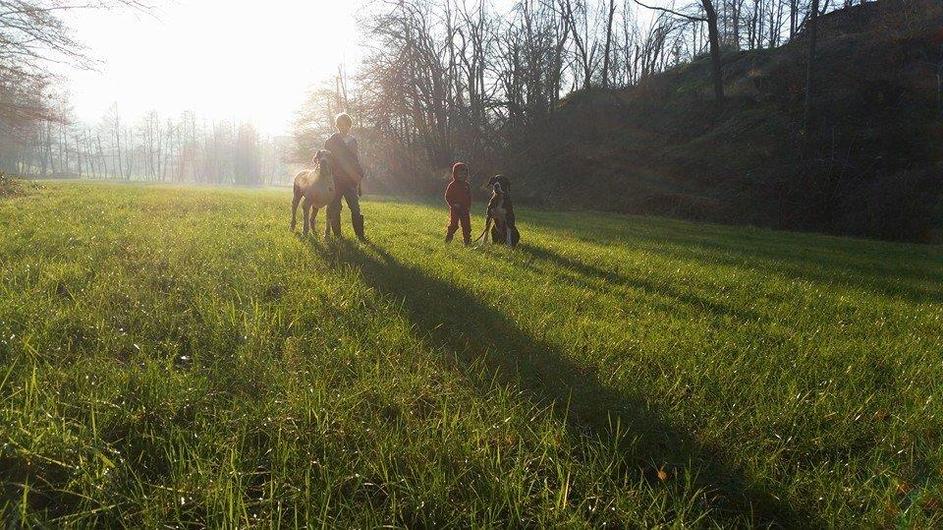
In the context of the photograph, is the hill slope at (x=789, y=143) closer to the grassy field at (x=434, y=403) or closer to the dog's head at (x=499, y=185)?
the dog's head at (x=499, y=185)

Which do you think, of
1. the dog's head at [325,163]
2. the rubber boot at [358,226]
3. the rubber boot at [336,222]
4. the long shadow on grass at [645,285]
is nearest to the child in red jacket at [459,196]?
the long shadow on grass at [645,285]

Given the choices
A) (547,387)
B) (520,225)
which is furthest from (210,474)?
(520,225)

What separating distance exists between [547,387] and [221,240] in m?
5.62

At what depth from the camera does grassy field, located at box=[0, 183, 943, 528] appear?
5.37ft

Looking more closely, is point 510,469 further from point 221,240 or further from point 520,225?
point 520,225

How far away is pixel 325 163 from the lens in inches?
301

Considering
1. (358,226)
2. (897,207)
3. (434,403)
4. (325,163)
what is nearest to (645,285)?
(434,403)

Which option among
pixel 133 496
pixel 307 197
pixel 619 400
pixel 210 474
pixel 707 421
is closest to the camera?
pixel 133 496

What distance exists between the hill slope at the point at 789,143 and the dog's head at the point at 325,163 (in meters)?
17.8

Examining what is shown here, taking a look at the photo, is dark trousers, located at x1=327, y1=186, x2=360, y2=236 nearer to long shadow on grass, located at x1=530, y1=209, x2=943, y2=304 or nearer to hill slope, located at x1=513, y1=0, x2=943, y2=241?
long shadow on grass, located at x1=530, y1=209, x2=943, y2=304

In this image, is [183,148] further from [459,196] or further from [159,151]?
[459,196]

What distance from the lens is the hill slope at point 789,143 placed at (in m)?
18.1

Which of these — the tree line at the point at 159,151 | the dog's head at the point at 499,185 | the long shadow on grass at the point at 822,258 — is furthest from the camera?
the tree line at the point at 159,151

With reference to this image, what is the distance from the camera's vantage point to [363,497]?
1678 mm
